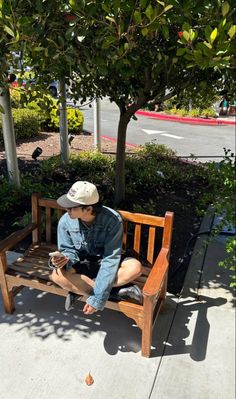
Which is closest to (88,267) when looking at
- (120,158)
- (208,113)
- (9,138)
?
(120,158)

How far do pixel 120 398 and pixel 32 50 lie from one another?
246 cm

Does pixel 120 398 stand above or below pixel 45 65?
below

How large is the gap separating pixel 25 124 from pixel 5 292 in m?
7.02

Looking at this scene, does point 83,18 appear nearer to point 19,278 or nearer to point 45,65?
point 45,65

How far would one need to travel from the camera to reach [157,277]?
2584mm

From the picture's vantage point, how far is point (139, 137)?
12094mm

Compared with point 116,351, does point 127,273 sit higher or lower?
higher

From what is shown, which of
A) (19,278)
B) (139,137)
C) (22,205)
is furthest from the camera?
(139,137)

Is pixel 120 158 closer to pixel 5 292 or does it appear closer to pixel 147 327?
pixel 5 292

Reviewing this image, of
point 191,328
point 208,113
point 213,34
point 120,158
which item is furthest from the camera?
point 208,113

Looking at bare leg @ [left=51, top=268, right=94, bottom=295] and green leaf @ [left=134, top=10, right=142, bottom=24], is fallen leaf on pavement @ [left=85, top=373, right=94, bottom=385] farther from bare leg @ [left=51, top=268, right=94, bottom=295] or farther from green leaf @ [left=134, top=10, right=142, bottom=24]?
green leaf @ [left=134, top=10, right=142, bottom=24]

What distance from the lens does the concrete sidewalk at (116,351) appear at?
2.37 meters

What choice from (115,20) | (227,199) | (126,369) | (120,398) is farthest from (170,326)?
(115,20)

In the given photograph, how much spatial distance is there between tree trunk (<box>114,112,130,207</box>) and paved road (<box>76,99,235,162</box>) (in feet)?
16.3
